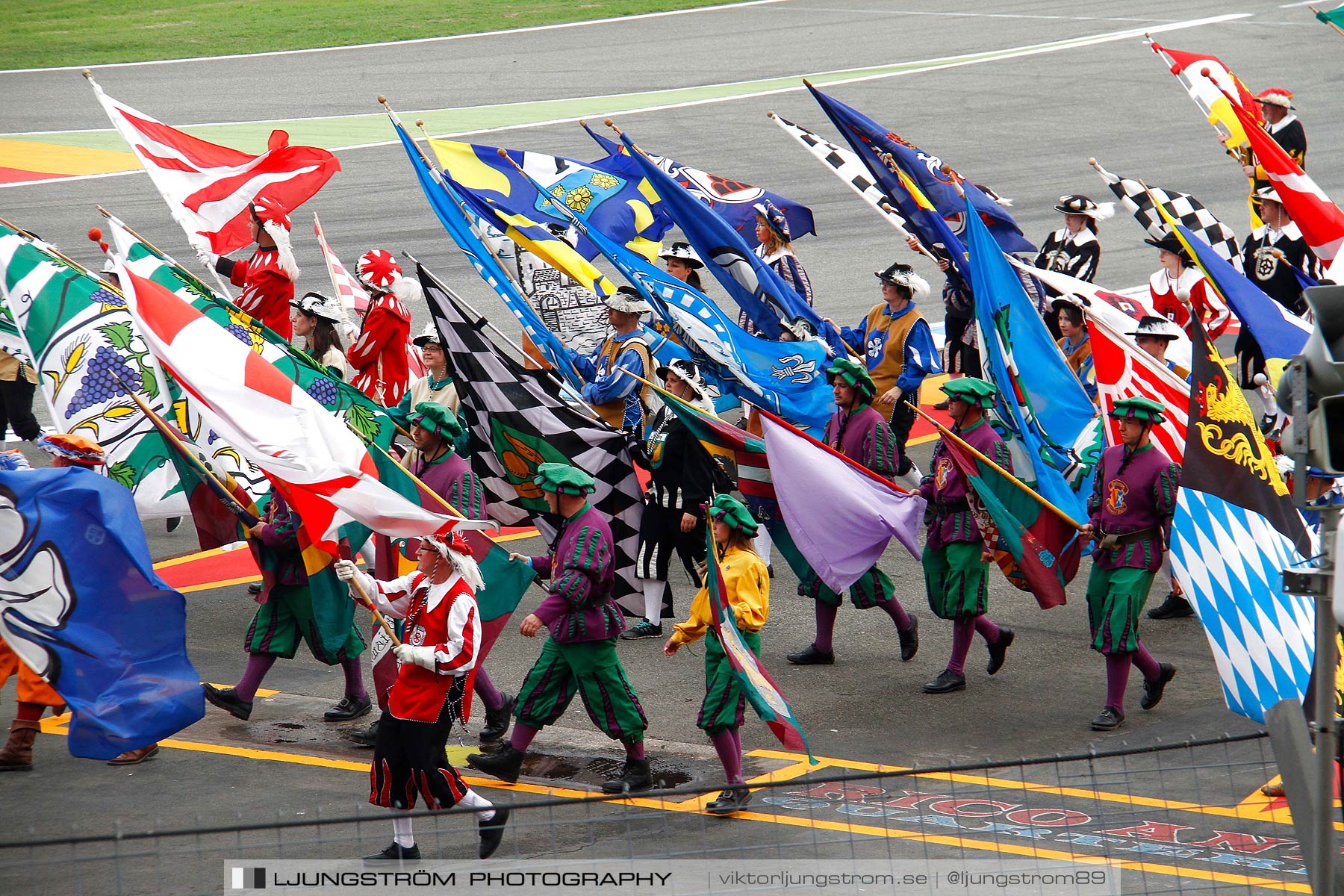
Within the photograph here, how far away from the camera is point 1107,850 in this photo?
6.56 m

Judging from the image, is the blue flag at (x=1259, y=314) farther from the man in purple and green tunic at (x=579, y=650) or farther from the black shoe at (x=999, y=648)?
the man in purple and green tunic at (x=579, y=650)

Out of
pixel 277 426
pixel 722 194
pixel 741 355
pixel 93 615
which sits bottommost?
pixel 93 615

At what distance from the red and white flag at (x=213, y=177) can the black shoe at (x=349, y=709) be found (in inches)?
198

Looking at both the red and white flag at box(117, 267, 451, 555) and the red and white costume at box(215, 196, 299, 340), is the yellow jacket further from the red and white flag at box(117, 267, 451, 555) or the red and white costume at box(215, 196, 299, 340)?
the red and white costume at box(215, 196, 299, 340)

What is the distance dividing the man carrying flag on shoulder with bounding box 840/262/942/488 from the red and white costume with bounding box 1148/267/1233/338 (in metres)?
1.99

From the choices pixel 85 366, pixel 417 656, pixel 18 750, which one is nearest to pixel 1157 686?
pixel 417 656

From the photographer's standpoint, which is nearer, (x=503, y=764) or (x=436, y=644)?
(x=436, y=644)

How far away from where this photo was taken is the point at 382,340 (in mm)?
12102

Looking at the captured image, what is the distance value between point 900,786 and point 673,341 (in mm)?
4300

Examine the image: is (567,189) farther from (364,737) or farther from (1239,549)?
(1239,549)

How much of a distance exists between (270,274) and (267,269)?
50mm

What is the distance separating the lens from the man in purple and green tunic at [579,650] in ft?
26.1

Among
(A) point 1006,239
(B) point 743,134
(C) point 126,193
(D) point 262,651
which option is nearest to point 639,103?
(B) point 743,134

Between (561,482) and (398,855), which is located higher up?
(561,482)
